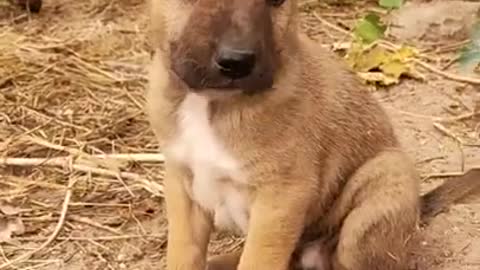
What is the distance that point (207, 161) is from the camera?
408cm

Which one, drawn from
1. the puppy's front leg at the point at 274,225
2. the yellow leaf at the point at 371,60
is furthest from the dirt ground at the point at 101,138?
the puppy's front leg at the point at 274,225

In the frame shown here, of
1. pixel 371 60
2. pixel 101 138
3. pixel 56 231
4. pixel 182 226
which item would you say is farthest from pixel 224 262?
pixel 371 60


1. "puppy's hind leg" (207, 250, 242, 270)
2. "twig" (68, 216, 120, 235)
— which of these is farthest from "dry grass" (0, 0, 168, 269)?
"puppy's hind leg" (207, 250, 242, 270)

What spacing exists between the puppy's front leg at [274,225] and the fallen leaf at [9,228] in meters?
1.25

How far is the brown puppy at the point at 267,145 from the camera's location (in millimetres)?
3760

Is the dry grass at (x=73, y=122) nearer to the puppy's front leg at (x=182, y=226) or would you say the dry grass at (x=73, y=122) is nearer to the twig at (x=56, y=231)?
the twig at (x=56, y=231)

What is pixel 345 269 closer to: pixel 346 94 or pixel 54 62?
pixel 346 94

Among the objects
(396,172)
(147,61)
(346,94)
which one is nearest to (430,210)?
(396,172)

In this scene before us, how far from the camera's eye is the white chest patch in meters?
4.06

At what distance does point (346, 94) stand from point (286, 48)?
0.36m

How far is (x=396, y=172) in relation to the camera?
14.4ft

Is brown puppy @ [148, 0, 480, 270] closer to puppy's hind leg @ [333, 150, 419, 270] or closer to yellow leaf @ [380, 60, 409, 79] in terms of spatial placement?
puppy's hind leg @ [333, 150, 419, 270]

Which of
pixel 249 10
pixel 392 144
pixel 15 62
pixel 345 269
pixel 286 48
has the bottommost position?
pixel 15 62

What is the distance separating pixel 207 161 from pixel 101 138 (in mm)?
1674
